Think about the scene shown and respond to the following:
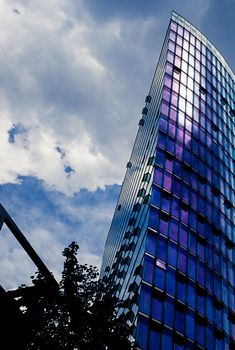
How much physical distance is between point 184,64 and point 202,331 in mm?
36288

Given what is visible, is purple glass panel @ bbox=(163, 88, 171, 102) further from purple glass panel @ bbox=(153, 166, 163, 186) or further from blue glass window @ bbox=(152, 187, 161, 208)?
blue glass window @ bbox=(152, 187, 161, 208)

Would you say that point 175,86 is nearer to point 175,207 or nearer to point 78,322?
point 175,207

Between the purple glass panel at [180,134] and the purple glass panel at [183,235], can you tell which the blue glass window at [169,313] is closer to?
the purple glass panel at [183,235]

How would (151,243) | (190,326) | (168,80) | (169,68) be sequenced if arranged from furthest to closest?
1. (169,68)
2. (168,80)
3. (151,243)
4. (190,326)

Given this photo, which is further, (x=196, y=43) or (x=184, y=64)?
(x=196, y=43)

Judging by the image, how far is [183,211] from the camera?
3984 cm

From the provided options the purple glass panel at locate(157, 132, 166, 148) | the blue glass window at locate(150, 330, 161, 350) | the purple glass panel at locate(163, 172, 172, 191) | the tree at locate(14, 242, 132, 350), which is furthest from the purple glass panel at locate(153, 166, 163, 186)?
the tree at locate(14, 242, 132, 350)

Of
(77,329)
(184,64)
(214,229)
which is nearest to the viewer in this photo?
(77,329)

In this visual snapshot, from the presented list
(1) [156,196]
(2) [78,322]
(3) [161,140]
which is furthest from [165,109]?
(2) [78,322]

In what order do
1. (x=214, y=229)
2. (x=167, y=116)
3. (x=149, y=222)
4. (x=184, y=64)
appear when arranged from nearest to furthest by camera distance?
1. (x=149, y=222)
2. (x=214, y=229)
3. (x=167, y=116)
4. (x=184, y=64)

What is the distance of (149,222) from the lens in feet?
116

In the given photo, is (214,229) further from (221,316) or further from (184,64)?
(184,64)

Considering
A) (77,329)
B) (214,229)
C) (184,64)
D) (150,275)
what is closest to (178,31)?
(184,64)

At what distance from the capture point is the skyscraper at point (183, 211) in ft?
103
